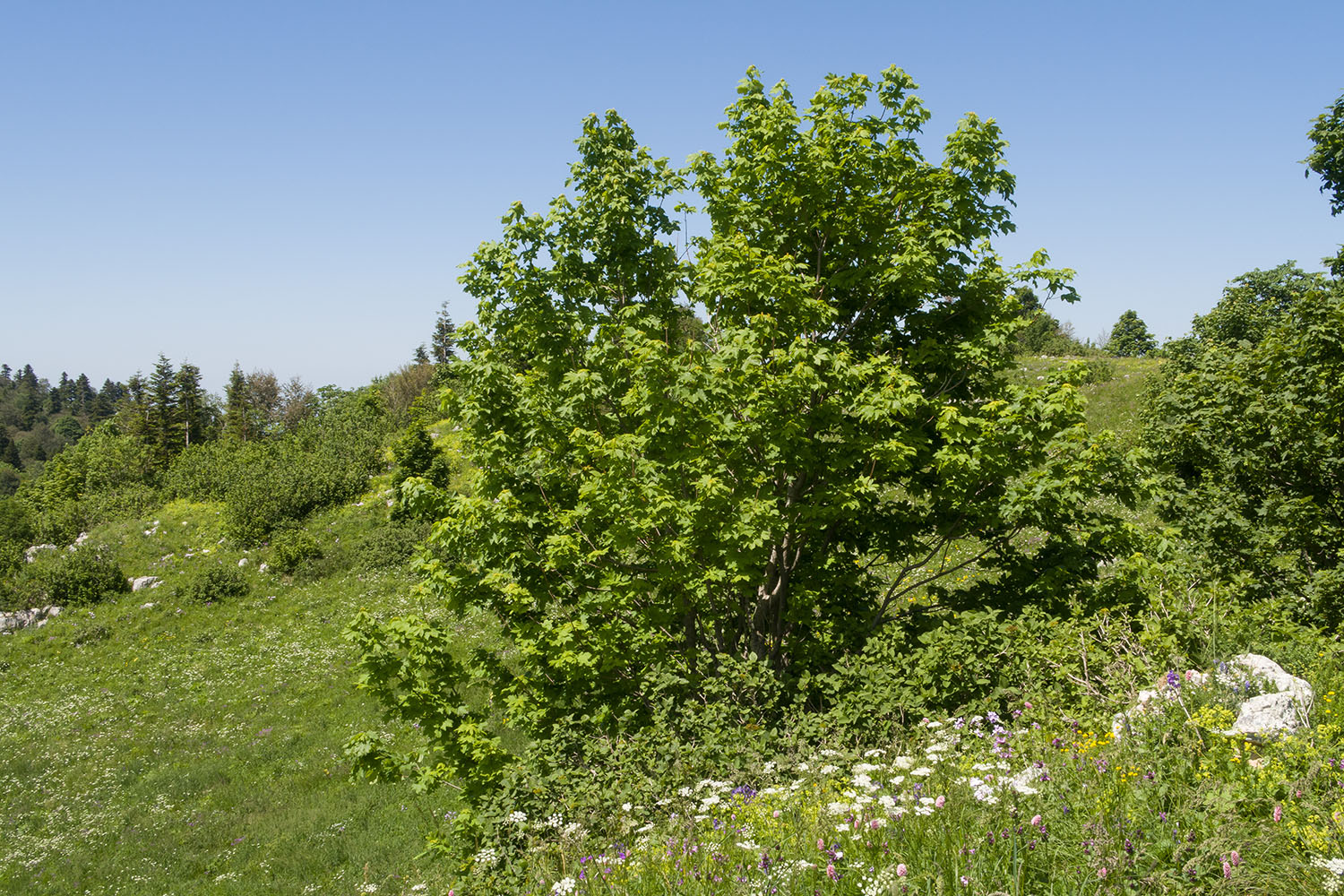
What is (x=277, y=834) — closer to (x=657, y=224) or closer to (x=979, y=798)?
(x=657, y=224)

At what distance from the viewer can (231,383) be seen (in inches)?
2702

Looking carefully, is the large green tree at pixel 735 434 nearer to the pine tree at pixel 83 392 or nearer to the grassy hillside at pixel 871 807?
the grassy hillside at pixel 871 807

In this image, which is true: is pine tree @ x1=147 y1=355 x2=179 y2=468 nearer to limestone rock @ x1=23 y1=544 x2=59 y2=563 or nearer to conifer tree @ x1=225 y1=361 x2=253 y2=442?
conifer tree @ x1=225 y1=361 x2=253 y2=442

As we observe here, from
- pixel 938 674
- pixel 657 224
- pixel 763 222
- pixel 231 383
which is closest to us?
pixel 938 674

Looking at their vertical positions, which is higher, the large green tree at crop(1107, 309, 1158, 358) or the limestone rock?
the large green tree at crop(1107, 309, 1158, 358)

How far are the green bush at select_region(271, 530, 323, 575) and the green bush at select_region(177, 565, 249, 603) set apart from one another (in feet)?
5.33

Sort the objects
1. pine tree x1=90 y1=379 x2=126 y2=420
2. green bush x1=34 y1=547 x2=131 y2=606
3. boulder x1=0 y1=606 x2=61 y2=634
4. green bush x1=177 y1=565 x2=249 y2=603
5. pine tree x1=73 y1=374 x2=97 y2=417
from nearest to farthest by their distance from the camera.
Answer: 1. boulder x1=0 y1=606 x2=61 y2=634
2. green bush x1=177 y1=565 x2=249 y2=603
3. green bush x1=34 y1=547 x2=131 y2=606
4. pine tree x1=90 y1=379 x2=126 y2=420
5. pine tree x1=73 y1=374 x2=97 y2=417

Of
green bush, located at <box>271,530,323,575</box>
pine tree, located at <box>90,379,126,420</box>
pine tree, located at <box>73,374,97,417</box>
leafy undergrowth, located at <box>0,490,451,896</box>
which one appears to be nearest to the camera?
leafy undergrowth, located at <box>0,490,451,896</box>

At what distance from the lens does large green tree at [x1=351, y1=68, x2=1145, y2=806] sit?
900cm

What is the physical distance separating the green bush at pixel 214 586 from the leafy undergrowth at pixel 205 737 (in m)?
0.28

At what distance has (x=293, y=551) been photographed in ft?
113

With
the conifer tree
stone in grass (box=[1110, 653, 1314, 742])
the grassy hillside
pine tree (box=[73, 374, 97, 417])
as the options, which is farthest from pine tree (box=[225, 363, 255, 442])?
pine tree (box=[73, 374, 97, 417])

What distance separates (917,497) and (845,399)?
195 cm

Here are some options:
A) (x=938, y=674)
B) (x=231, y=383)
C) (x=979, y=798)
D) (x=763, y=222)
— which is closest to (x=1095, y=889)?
(x=979, y=798)
